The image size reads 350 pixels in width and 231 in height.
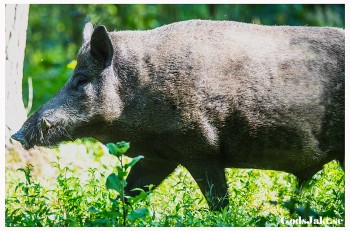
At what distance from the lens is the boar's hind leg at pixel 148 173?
661 centimetres

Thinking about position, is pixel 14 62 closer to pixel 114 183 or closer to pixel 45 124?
pixel 45 124

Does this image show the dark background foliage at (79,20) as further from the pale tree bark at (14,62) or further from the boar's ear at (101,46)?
the boar's ear at (101,46)

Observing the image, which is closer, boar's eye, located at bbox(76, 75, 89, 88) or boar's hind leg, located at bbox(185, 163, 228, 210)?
boar's hind leg, located at bbox(185, 163, 228, 210)

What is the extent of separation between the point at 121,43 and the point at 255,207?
73.9 inches

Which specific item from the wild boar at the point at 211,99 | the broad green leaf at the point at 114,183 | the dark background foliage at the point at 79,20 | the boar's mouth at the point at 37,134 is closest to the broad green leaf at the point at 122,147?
the broad green leaf at the point at 114,183

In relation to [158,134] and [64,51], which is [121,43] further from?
[64,51]

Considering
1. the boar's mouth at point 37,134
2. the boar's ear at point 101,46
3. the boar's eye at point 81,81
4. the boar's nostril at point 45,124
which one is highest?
the boar's ear at point 101,46

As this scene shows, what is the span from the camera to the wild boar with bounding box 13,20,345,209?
19.3 ft

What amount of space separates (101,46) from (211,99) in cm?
110

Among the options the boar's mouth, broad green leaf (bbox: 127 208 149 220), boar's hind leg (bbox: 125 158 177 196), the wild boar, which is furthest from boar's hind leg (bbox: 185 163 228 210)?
the boar's mouth

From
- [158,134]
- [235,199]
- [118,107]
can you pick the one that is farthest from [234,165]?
[118,107]

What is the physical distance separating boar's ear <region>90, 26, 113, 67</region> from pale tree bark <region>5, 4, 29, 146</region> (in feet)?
5.48

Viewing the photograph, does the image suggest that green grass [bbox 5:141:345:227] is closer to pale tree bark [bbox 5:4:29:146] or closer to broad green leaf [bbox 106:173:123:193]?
broad green leaf [bbox 106:173:123:193]

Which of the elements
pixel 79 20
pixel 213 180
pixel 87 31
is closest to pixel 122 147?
pixel 213 180
